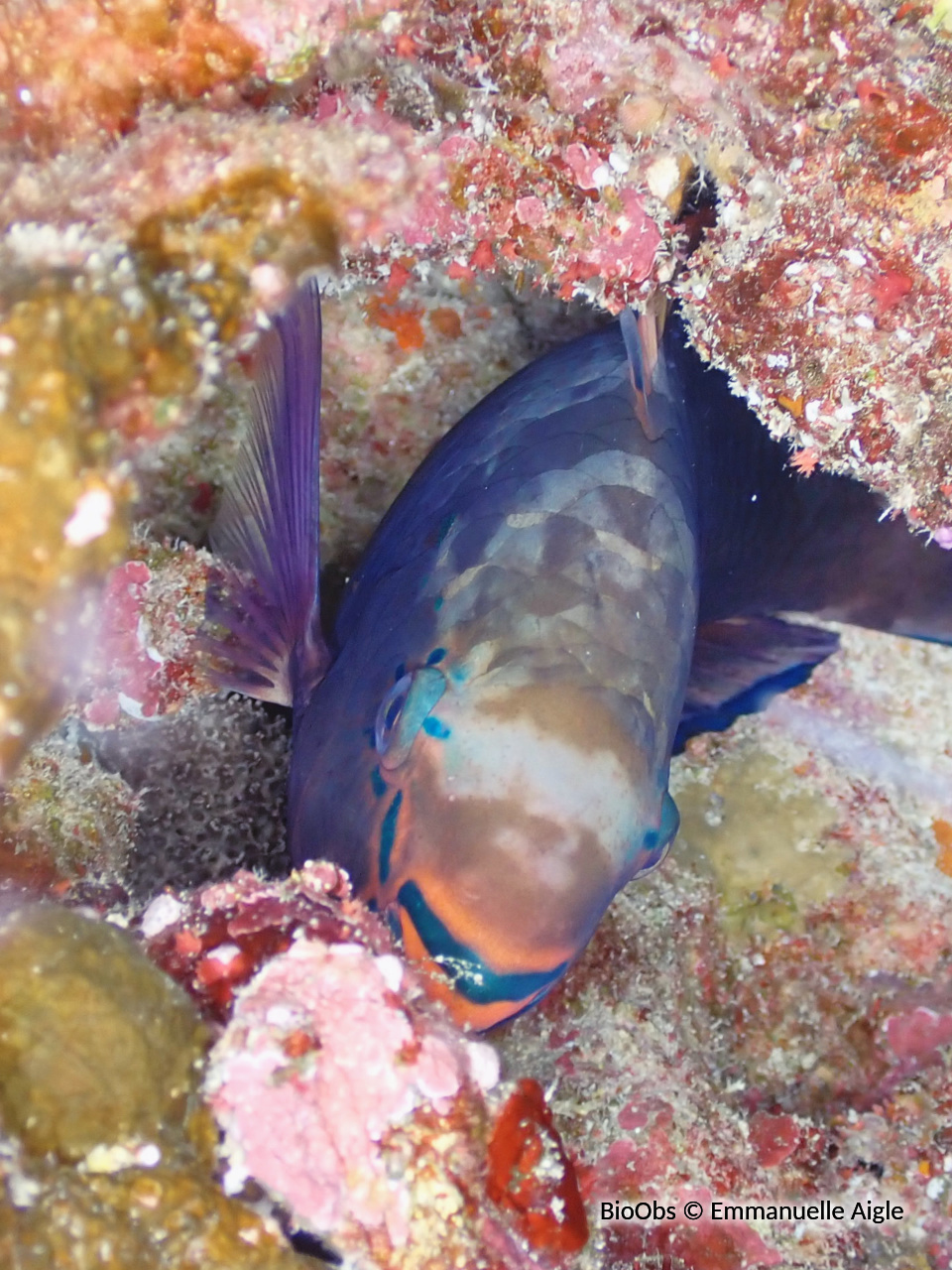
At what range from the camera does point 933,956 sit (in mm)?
4117

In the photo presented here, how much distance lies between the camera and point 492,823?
7.16 feet

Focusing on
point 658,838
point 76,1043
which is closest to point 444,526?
point 658,838

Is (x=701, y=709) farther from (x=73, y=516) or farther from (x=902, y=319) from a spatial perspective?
(x=73, y=516)

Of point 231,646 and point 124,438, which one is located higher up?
point 124,438

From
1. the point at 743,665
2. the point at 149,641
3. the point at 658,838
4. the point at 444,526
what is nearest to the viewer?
the point at 658,838

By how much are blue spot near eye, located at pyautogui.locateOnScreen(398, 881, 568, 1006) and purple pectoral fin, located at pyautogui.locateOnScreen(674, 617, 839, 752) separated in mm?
1814

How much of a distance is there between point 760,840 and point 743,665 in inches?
32.1

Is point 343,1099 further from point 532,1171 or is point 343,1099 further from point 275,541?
point 275,541

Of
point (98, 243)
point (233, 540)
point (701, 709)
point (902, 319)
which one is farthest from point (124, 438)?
point (701, 709)

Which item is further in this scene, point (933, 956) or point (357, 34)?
point (933, 956)

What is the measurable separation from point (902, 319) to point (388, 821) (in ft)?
5.76

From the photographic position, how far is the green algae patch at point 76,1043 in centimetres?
137

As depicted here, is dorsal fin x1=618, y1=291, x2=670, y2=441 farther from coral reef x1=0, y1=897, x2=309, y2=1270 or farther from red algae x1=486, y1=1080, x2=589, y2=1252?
coral reef x1=0, y1=897, x2=309, y2=1270

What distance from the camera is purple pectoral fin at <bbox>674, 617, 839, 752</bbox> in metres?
3.87
